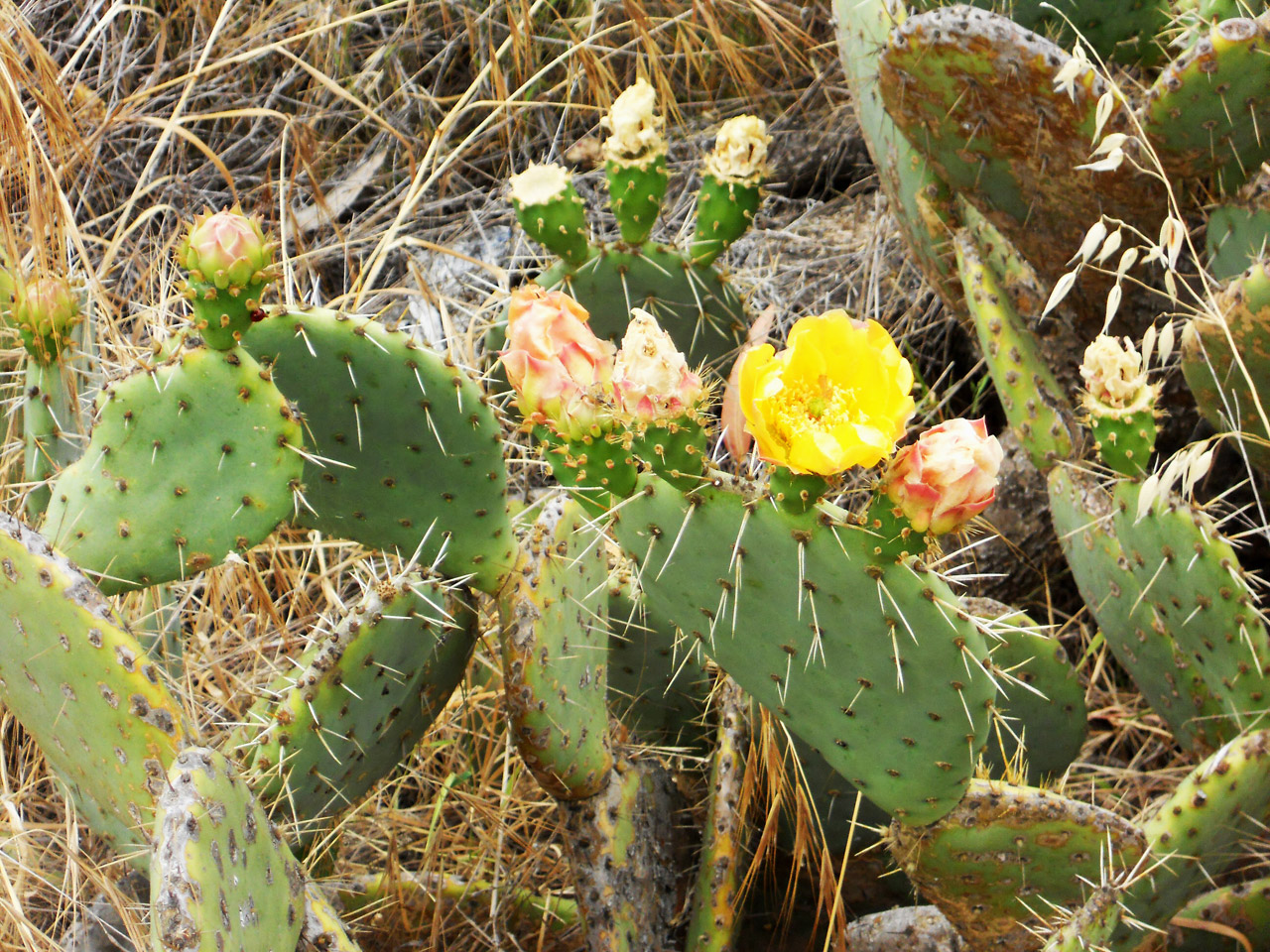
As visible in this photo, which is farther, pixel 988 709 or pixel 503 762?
pixel 503 762

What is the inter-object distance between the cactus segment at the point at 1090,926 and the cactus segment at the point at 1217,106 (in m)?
1.00

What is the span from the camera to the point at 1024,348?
5.55ft

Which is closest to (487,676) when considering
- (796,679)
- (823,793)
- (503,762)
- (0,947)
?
(503,762)

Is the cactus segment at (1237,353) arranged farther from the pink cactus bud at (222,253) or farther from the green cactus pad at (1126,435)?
the pink cactus bud at (222,253)

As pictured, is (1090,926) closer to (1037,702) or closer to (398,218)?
(1037,702)

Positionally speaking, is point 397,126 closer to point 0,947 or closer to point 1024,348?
point 1024,348

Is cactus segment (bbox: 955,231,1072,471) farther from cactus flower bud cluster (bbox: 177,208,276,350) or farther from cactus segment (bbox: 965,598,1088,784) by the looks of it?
cactus flower bud cluster (bbox: 177,208,276,350)

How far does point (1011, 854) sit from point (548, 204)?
3.24 ft

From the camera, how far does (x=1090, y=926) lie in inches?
39.8

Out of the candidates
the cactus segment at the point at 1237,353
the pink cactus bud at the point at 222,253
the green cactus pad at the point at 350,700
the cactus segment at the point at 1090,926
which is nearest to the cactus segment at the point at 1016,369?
the cactus segment at the point at 1237,353

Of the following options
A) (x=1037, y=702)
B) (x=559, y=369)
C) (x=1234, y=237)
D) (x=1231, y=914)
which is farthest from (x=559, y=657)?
(x=1234, y=237)

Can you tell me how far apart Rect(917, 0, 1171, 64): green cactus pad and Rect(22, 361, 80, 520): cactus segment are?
1422 millimetres

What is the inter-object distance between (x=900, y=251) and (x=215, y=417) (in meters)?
1.55

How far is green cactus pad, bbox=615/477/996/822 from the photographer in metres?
0.87
